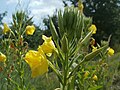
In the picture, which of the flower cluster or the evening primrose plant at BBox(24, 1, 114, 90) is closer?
the flower cluster

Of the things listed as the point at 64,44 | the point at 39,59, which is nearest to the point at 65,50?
the point at 64,44

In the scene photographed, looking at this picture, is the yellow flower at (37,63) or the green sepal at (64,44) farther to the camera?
the green sepal at (64,44)

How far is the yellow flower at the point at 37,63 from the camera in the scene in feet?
4.76

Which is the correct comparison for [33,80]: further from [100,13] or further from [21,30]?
[100,13]

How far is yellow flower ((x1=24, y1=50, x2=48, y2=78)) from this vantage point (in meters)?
Result: 1.45

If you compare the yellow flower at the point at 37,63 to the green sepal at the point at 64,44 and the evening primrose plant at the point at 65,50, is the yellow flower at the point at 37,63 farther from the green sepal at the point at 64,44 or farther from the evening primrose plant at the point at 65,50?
the green sepal at the point at 64,44

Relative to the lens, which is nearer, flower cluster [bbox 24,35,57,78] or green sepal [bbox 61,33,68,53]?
flower cluster [bbox 24,35,57,78]

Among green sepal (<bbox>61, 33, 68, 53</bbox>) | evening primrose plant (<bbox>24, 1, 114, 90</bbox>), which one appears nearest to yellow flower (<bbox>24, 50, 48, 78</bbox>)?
evening primrose plant (<bbox>24, 1, 114, 90</bbox>)

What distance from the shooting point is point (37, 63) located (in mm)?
1491

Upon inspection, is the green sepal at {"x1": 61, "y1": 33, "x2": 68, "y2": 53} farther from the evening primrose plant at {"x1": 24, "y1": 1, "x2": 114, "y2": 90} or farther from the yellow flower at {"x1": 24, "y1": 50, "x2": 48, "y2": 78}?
the yellow flower at {"x1": 24, "y1": 50, "x2": 48, "y2": 78}

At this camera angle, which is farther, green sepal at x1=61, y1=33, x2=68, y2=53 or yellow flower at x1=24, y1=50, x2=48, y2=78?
green sepal at x1=61, y1=33, x2=68, y2=53

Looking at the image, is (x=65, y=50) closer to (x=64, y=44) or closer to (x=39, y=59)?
(x=64, y=44)

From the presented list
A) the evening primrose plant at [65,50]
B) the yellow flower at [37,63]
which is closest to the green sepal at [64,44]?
the evening primrose plant at [65,50]

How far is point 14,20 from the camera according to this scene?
3.66 m
